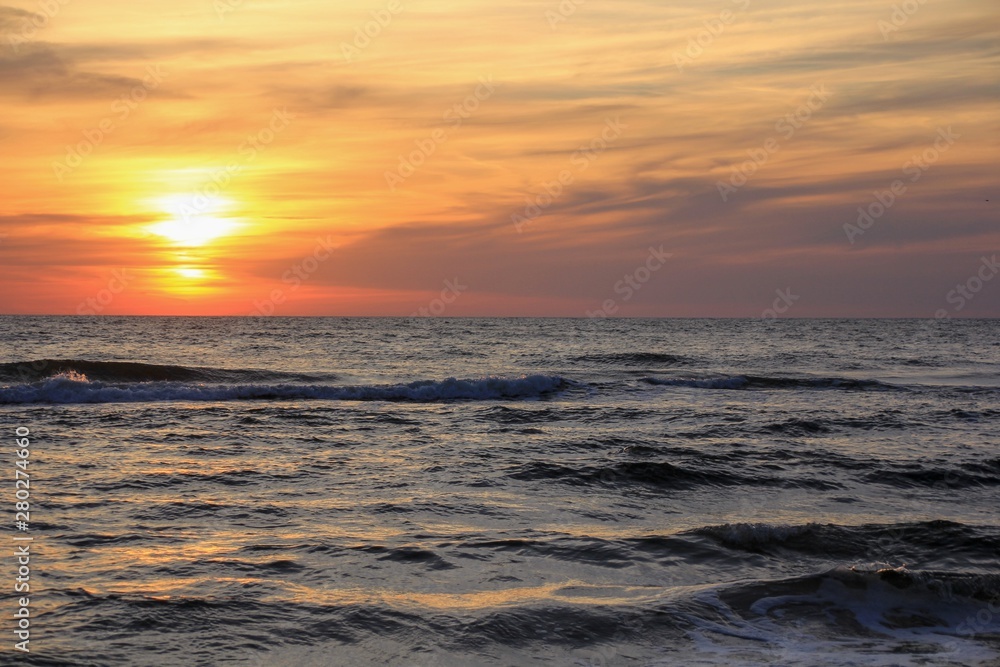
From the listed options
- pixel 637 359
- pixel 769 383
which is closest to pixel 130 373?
pixel 769 383

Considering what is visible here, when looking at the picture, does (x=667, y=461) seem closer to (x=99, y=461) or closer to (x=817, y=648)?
(x=817, y=648)

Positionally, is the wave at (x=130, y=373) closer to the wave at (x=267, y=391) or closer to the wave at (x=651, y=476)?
the wave at (x=267, y=391)

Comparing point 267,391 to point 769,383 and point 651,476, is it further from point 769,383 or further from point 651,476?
point 769,383

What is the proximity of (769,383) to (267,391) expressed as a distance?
1923 cm

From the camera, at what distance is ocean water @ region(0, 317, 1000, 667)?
22.3 ft

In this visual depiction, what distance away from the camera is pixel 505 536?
9.67m

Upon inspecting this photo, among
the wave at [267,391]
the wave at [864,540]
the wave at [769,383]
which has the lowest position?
the wave at [864,540]

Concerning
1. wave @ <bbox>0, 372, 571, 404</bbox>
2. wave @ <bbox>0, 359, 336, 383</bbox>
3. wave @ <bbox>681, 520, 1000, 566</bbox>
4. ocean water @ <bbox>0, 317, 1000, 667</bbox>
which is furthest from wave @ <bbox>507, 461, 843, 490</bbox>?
wave @ <bbox>0, 359, 336, 383</bbox>

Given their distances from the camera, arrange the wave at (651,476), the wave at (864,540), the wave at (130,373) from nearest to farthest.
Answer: the wave at (864,540) → the wave at (651,476) → the wave at (130,373)

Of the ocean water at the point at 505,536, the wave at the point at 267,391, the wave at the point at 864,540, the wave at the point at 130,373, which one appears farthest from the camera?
the wave at the point at 130,373

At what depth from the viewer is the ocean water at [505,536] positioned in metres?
6.80

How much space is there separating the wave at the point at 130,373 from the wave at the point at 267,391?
12.1 feet

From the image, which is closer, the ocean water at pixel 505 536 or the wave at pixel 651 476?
the ocean water at pixel 505 536

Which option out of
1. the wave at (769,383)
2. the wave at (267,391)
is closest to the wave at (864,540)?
the wave at (267,391)
